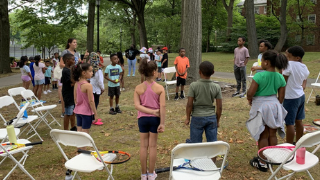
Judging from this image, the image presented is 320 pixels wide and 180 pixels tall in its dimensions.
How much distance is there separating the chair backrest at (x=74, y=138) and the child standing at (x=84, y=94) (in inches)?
52.1

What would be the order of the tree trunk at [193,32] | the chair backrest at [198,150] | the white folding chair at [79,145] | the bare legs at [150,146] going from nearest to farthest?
the chair backrest at [198,150]
the white folding chair at [79,145]
the bare legs at [150,146]
the tree trunk at [193,32]

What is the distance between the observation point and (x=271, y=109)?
386 cm

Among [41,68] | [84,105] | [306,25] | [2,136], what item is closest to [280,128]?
[84,105]

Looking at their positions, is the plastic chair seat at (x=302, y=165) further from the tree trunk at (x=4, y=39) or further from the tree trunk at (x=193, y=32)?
the tree trunk at (x=4, y=39)

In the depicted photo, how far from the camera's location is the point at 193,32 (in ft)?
35.6

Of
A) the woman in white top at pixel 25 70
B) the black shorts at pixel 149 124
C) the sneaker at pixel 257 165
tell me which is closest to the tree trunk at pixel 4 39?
the woman in white top at pixel 25 70

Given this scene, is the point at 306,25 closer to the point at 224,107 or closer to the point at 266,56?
the point at 224,107

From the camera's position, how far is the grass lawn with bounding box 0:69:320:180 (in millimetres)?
4227

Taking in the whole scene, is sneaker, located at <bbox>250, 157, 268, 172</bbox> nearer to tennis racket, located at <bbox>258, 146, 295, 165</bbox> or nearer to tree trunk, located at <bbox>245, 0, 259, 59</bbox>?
tennis racket, located at <bbox>258, 146, 295, 165</bbox>

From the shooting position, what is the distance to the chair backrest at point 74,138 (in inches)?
115

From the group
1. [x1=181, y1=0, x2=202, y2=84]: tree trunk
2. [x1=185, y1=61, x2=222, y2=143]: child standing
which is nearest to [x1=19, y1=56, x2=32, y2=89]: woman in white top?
[x1=181, y1=0, x2=202, y2=84]: tree trunk

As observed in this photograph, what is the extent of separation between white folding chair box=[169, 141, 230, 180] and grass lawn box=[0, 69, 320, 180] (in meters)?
1.11

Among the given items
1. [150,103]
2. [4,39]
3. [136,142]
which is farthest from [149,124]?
[4,39]

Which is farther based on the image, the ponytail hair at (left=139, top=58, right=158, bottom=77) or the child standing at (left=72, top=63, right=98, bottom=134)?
the child standing at (left=72, top=63, right=98, bottom=134)
